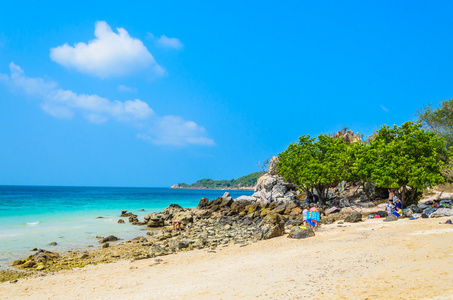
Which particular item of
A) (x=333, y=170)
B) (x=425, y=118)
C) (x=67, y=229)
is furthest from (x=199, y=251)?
(x=425, y=118)

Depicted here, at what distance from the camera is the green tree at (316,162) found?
31.8m

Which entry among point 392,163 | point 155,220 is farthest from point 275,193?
point 392,163

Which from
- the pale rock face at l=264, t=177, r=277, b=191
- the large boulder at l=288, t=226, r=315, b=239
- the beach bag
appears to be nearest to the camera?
the large boulder at l=288, t=226, r=315, b=239

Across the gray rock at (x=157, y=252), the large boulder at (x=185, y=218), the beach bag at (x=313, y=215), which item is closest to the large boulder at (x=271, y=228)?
the beach bag at (x=313, y=215)

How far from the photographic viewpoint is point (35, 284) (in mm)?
11891

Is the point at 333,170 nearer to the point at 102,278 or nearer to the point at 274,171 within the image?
the point at 274,171

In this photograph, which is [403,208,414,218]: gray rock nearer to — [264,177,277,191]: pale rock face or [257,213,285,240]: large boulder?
[257,213,285,240]: large boulder

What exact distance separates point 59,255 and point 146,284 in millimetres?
10048

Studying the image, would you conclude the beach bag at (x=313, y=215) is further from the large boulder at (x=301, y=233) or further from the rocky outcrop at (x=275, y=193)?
the rocky outcrop at (x=275, y=193)

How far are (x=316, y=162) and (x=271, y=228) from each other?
16.7 m

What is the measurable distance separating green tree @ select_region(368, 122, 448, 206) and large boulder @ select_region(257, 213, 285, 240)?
10.3m

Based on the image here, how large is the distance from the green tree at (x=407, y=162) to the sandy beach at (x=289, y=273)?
7.98 meters

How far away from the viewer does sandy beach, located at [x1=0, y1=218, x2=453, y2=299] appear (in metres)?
7.77

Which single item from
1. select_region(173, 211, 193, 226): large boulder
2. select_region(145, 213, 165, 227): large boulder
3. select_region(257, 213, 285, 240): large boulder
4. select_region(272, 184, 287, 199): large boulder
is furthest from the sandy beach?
select_region(272, 184, 287, 199): large boulder
